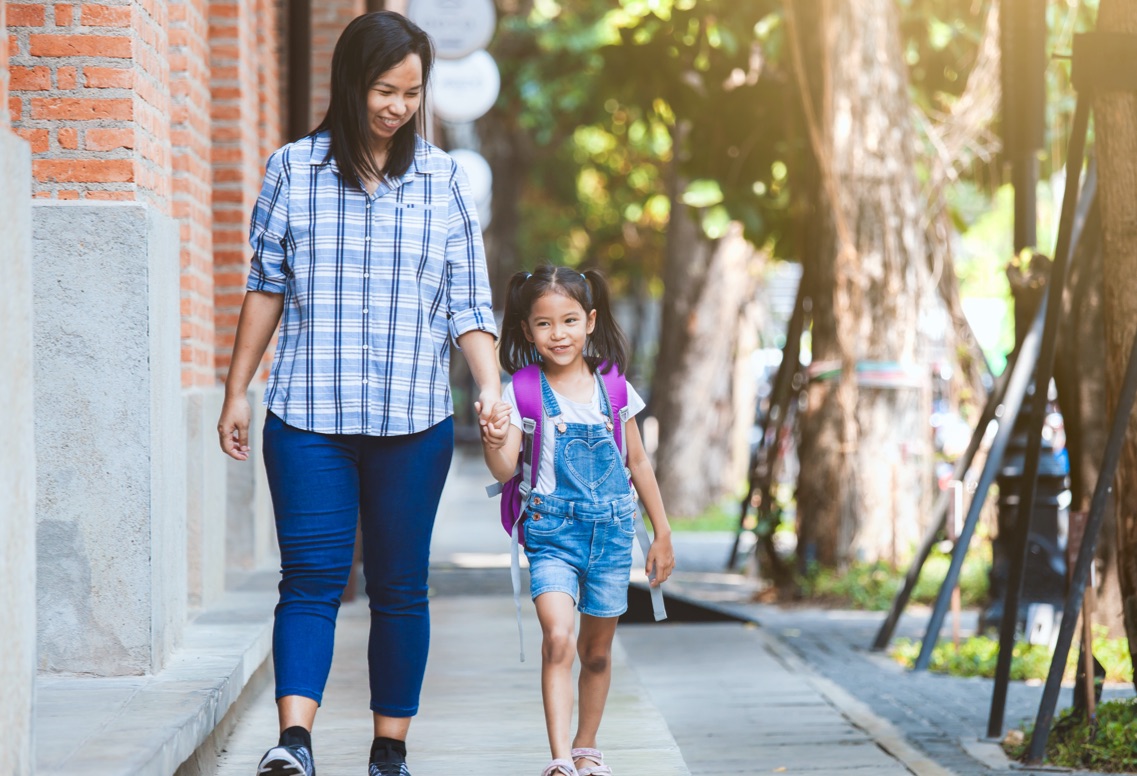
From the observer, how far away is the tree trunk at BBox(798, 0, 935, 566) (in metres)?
10.3

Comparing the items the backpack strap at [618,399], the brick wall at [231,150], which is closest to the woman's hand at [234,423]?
the backpack strap at [618,399]

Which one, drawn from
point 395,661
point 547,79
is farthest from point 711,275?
point 395,661

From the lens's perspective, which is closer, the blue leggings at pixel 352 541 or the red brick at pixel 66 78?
the blue leggings at pixel 352 541

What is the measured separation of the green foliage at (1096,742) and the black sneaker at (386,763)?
2.39 m

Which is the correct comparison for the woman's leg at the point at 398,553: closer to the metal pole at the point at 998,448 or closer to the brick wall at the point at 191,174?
the brick wall at the point at 191,174

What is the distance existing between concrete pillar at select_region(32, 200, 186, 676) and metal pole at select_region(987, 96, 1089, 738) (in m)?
3.07

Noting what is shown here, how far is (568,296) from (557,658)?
3.08 ft

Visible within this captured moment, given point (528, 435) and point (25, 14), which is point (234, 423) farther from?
point (25, 14)

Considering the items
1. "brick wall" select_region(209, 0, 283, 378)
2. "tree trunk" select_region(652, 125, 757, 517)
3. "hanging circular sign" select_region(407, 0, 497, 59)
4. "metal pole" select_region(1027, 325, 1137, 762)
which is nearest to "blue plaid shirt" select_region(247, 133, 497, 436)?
"metal pole" select_region(1027, 325, 1137, 762)

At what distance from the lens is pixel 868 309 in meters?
10.3

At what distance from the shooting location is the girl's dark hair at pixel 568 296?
13.7ft

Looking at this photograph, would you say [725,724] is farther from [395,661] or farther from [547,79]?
[547,79]

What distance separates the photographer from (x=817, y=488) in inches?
410

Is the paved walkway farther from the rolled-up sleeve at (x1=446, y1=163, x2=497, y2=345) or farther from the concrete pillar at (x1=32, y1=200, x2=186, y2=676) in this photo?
the rolled-up sleeve at (x1=446, y1=163, x2=497, y2=345)
